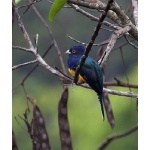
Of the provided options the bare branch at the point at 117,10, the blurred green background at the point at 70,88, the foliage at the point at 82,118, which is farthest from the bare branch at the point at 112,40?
the foliage at the point at 82,118

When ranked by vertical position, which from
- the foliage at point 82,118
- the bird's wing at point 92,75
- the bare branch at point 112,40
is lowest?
the foliage at point 82,118

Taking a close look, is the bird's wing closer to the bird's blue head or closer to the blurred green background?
the bird's blue head

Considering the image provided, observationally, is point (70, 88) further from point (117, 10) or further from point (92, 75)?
point (117, 10)

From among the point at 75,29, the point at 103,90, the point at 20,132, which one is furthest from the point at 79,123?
the point at 103,90

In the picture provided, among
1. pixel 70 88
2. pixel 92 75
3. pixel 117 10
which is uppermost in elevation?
pixel 117 10

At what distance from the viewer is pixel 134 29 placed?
3.45 ft

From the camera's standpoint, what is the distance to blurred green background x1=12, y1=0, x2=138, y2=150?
58.1 inches

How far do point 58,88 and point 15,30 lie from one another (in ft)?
0.98

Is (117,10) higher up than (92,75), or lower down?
higher up

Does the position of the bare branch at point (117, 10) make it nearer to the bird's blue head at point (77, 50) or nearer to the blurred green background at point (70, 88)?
the bird's blue head at point (77, 50)

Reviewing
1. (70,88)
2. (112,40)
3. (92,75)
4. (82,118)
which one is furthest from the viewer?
(82,118)

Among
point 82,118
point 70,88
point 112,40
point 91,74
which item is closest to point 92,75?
point 91,74

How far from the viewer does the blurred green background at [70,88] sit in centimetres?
147

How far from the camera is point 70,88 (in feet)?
4.98
